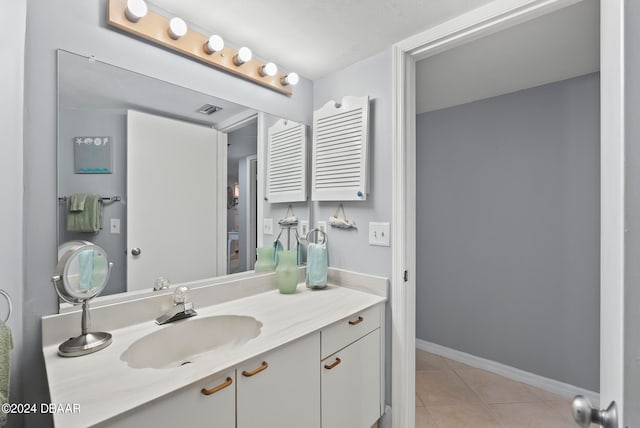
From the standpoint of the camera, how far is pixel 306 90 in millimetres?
1991

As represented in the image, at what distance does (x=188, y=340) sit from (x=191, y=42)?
1.33 m

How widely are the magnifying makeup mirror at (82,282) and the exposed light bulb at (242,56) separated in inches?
43.4

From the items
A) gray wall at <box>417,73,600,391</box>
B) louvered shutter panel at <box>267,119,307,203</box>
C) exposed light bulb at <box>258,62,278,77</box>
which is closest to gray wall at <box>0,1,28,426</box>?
exposed light bulb at <box>258,62,278,77</box>

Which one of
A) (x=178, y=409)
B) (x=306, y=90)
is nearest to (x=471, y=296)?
(x=306, y=90)

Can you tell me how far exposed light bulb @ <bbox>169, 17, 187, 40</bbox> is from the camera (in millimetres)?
1269

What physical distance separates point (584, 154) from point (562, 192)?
29 cm

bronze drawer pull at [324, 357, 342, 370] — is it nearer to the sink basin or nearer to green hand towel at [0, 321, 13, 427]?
the sink basin

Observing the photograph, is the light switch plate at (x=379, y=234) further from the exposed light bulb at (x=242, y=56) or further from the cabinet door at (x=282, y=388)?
the exposed light bulb at (x=242, y=56)

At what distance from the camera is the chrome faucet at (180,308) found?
1.22m

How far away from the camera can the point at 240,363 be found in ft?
3.00

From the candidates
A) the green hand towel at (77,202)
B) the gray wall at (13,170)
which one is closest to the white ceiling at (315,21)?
the gray wall at (13,170)

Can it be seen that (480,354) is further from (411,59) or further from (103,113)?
(103,113)

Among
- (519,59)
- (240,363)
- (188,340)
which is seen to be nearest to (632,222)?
(240,363)

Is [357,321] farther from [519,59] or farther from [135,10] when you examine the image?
[519,59]
